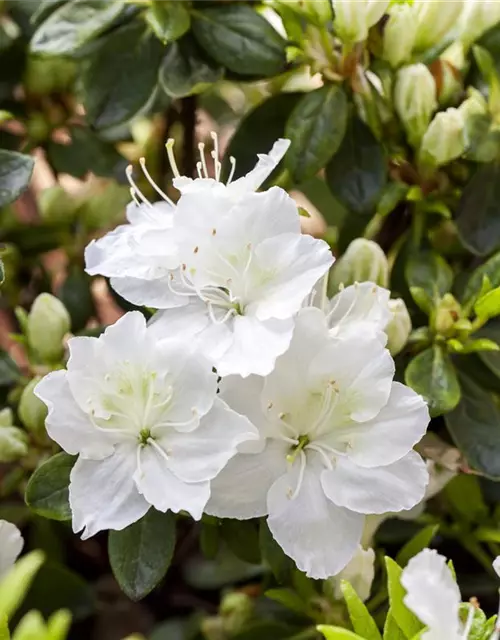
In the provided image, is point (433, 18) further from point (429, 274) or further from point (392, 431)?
point (392, 431)

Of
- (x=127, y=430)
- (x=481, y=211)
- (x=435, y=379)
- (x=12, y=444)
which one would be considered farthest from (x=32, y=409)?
(x=481, y=211)

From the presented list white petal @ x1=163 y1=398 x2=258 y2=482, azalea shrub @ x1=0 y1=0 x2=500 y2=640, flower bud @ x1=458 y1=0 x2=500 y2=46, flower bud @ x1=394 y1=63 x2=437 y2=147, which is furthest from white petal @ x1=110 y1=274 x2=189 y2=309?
flower bud @ x1=458 y1=0 x2=500 y2=46

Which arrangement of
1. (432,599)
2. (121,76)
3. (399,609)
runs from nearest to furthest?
(432,599) < (399,609) < (121,76)

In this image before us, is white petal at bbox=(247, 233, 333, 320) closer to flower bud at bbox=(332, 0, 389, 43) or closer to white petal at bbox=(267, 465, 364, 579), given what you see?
white petal at bbox=(267, 465, 364, 579)

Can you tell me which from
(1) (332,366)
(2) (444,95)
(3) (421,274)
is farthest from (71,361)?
(2) (444,95)

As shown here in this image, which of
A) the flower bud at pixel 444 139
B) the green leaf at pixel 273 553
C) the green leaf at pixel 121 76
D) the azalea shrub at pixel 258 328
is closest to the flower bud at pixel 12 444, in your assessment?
the azalea shrub at pixel 258 328
